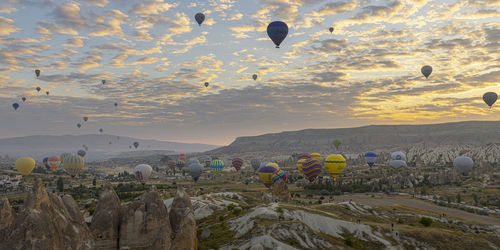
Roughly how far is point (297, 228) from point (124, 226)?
25.2 m

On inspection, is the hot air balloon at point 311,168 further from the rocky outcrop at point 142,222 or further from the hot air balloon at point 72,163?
the hot air balloon at point 72,163

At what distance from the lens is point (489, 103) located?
134 m

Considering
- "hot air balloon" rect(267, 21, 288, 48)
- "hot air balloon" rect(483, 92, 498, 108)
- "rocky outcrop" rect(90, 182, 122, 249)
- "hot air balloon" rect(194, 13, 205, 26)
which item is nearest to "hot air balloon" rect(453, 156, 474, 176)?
"hot air balloon" rect(483, 92, 498, 108)

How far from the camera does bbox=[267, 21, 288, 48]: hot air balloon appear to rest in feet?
308

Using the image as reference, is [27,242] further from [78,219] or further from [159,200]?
[159,200]

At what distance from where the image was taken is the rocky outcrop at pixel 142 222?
1661 inches

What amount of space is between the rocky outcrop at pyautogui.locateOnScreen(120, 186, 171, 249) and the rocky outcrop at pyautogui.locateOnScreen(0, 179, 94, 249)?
6908mm

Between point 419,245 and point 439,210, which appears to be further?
point 439,210

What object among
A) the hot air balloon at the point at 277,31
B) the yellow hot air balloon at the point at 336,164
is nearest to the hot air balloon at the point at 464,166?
the yellow hot air balloon at the point at 336,164

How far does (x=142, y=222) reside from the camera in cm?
4275

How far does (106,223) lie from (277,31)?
67855 mm

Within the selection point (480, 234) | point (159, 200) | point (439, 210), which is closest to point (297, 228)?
point (159, 200)

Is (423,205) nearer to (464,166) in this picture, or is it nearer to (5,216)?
(464,166)

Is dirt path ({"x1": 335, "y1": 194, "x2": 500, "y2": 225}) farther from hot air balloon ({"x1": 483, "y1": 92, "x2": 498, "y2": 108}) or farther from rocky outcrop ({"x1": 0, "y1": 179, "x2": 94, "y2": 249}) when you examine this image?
rocky outcrop ({"x1": 0, "y1": 179, "x2": 94, "y2": 249})
